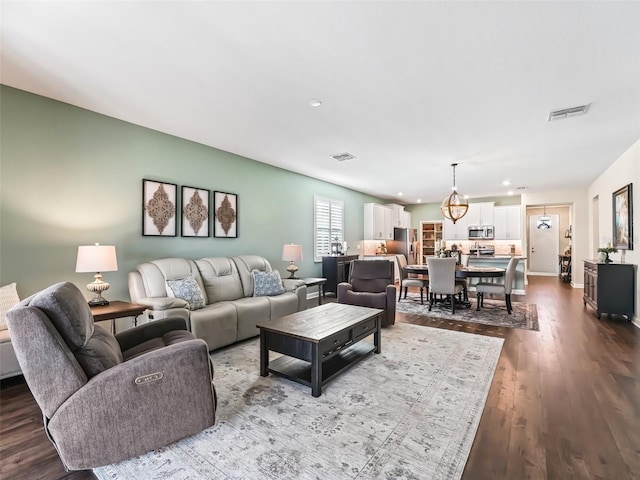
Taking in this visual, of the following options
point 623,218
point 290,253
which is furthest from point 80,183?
point 623,218

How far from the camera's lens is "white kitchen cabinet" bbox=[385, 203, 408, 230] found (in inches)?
395

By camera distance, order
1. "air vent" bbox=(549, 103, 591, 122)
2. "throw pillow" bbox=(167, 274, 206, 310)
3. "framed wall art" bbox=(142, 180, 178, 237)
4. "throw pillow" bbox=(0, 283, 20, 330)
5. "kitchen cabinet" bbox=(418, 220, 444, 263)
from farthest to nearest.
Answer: "kitchen cabinet" bbox=(418, 220, 444, 263)
"framed wall art" bbox=(142, 180, 178, 237)
"throw pillow" bbox=(167, 274, 206, 310)
"air vent" bbox=(549, 103, 591, 122)
"throw pillow" bbox=(0, 283, 20, 330)

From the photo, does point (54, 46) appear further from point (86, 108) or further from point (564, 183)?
point (564, 183)

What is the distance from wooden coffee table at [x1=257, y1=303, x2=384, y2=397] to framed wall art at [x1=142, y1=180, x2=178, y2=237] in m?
2.14

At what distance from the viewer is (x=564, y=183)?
7562 mm

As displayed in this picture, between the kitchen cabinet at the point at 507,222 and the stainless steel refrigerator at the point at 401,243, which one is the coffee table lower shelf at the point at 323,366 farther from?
the kitchen cabinet at the point at 507,222

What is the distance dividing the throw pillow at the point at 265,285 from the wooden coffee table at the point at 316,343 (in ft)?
3.91

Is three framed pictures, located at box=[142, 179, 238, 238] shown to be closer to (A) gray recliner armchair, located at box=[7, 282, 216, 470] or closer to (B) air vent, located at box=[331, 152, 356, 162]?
(B) air vent, located at box=[331, 152, 356, 162]

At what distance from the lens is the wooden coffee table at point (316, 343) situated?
8.73 ft

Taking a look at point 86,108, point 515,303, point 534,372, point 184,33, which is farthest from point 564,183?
point 86,108

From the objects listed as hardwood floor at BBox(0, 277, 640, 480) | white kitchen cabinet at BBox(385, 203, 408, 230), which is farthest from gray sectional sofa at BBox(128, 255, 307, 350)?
white kitchen cabinet at BBox(385, 203, 408, 230)

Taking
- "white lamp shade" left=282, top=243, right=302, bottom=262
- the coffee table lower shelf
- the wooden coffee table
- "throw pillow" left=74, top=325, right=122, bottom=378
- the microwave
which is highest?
the microwave

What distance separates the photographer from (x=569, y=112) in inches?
135

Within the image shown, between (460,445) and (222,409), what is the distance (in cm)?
170
